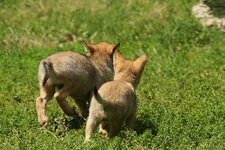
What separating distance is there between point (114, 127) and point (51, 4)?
8888mm

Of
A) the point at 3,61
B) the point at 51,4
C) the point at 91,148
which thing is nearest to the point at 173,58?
the point at 3,61

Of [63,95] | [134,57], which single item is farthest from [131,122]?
[134,57]

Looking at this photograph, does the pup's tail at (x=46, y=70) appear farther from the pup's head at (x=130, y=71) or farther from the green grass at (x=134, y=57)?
the pup's head at (x=130, y=71)

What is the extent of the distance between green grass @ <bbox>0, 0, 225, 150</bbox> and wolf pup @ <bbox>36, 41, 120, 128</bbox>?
0.78ft

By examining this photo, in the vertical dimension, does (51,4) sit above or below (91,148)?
below

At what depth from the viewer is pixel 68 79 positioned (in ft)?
20.9

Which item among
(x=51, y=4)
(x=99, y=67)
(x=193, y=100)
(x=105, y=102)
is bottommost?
(x=51, y=4)

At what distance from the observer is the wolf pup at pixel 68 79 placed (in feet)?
20.5

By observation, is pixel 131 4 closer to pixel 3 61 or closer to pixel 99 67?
pixel 3 61

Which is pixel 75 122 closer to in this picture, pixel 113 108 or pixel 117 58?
pixel 117 58

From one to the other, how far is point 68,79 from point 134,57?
11.2ft

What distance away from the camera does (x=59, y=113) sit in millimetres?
6926

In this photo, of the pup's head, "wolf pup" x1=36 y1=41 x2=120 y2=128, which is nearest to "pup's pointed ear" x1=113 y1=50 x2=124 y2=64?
the pup's head

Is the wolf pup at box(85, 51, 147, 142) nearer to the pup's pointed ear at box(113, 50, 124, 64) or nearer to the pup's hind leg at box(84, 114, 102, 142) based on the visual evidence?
the pup's hind leg at box(84, 114, 102, 142)
